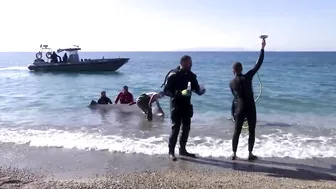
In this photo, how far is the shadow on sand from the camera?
5938 millimetres

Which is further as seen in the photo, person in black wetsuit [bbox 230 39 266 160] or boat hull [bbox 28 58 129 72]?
boat hull [bbox 28 58 129 72]

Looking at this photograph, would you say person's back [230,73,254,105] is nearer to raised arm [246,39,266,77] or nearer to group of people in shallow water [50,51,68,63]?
raised arm [246,39,266,77]

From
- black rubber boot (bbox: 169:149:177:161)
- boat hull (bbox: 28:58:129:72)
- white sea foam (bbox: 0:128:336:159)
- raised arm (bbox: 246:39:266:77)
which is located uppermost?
raised arm (bbox: 246:39:266:77)

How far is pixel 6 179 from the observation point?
5719 mm

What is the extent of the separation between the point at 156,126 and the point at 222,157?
3.56 meters

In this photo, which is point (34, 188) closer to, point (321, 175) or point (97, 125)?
point (321, 175)

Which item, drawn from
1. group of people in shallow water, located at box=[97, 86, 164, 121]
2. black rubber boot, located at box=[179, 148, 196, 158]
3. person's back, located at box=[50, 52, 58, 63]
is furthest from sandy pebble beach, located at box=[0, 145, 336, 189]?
person's back, located at box=[50, 52, 58, 63]

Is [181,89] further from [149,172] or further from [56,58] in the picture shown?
[56,58]

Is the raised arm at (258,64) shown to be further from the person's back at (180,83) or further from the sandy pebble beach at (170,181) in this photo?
the sandy pebble beach at (170,181)

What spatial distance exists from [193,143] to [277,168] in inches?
90.6

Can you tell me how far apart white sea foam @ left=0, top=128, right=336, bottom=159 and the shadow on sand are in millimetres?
456

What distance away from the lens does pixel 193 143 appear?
8.30m

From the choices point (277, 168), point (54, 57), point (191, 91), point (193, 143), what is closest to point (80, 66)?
point (54, 57)

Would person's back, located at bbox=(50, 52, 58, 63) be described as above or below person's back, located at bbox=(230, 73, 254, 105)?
below
